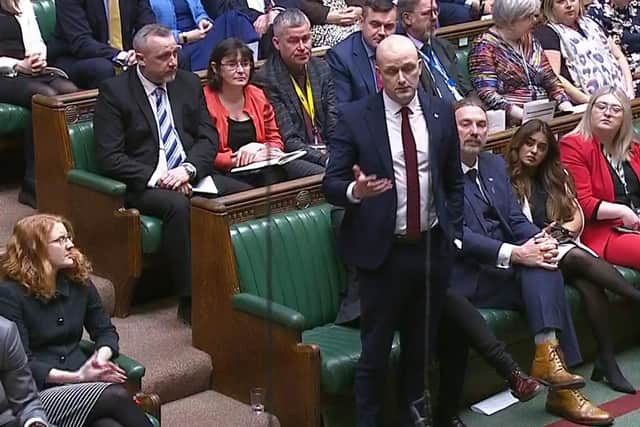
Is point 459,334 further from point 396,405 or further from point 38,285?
point 38,285

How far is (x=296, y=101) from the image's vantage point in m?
4.68

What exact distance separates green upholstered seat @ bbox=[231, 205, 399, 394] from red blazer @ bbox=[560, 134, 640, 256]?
3.11ft

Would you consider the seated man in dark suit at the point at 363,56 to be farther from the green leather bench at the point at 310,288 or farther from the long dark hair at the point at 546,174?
the green leather bench at the point at 310,288

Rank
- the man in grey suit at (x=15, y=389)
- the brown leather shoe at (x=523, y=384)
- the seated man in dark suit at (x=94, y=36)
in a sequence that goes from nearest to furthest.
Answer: the man in grey suit at (x=15, y=389) < the brown leather shoe at (x=523, y=384) < the seated man in dark suit at (x=94, y=36)

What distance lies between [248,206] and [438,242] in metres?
0.66

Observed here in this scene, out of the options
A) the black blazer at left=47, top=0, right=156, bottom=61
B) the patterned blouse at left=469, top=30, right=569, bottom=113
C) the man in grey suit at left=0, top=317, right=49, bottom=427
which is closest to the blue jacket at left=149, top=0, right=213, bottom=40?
the black blazer at left=47, top=0, right=156, bottom=61

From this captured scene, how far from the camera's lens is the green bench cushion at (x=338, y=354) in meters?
3.84

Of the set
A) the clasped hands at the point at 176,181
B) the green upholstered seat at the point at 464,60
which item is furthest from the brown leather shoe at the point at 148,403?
the green upholstered seat at the point at 464,60

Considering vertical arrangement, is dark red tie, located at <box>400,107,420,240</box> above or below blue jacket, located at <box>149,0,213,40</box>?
below

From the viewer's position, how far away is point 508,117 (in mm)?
5098

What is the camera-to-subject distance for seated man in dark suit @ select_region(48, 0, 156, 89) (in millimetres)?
4880

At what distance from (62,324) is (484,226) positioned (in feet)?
4.54

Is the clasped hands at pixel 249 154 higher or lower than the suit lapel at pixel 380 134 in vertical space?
lower

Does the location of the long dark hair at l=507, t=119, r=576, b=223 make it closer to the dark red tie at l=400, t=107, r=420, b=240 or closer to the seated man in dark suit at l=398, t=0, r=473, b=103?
the seated man in dark suit at l=398, t=0, r=473, b=103
